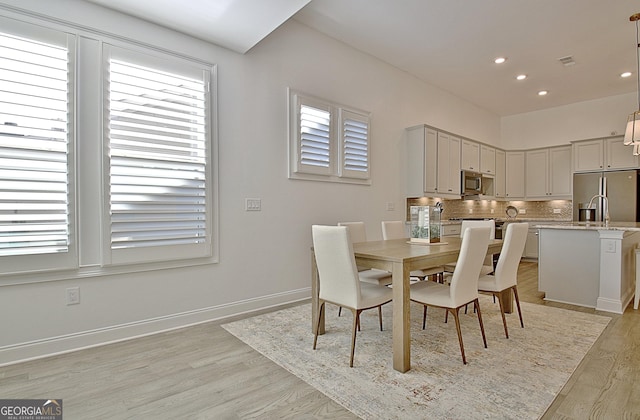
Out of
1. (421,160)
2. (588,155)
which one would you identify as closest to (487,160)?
(588,155)

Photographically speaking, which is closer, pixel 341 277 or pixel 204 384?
pixel 204 384

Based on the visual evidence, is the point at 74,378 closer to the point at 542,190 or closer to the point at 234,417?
the point at 234,417

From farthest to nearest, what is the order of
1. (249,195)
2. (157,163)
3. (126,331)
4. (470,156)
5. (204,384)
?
(470,156) → (249,195) → (157,163) → (126,331) → (204,384)

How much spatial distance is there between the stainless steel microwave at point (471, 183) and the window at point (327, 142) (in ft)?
7.38

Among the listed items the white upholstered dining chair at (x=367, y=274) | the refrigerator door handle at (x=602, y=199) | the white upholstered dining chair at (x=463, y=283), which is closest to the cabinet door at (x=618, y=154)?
the refrigerator door handle at (x=602, y=199)

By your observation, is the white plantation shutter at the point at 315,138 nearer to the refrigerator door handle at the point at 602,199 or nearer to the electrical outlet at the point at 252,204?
the electrical outlet at the point at 252,204

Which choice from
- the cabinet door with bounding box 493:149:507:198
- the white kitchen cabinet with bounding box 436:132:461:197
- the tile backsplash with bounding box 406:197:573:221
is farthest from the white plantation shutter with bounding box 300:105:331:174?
the cabinet door with bounding box 493:149:507:198

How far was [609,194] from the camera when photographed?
5941mm

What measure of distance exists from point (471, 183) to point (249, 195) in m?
4.43

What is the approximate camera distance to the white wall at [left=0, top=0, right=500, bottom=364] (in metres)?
2.51

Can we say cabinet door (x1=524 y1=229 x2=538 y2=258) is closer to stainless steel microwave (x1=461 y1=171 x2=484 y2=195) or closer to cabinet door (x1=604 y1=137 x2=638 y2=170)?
stainless steel microwave (x1=461 y1=171 x2=484 y2=195)

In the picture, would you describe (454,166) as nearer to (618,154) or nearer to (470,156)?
(470,156)

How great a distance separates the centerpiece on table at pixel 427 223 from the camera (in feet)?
10.2

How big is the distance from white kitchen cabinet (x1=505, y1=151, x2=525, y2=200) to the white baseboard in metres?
5.94
